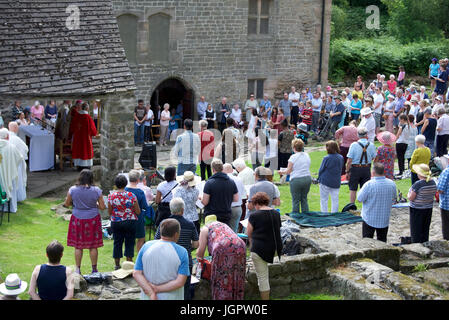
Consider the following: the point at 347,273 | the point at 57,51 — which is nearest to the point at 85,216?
the point at 347,273

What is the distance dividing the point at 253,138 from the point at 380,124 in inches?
312

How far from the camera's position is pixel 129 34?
2341cm

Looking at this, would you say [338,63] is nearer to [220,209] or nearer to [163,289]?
[220,209]

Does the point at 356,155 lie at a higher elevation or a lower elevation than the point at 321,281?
higher

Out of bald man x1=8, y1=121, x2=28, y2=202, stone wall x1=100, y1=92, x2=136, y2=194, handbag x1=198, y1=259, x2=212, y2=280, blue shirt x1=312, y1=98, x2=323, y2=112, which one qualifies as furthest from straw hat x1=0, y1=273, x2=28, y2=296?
blue shirt x1=312, y1=98, x2=323, y2=112

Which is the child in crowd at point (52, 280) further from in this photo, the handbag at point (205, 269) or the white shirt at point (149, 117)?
the white shirt at point (149, 117)

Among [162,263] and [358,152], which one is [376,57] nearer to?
[358,152]

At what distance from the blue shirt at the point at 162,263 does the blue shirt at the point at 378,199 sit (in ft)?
14.3

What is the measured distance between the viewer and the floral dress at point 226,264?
8031mm

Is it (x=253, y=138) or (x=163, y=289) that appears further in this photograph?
(x=253, y=138)

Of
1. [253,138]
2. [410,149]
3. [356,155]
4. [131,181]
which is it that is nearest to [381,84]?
[410,149]

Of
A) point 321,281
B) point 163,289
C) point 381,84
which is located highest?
point 381,84

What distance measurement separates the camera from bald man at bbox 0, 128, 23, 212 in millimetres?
13141
